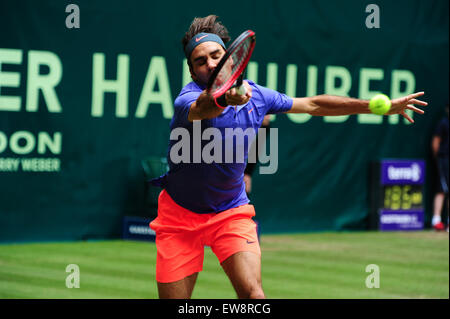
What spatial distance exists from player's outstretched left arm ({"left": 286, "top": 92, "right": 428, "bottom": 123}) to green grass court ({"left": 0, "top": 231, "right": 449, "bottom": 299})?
8.83 ft

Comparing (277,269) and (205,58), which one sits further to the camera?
(277,269)

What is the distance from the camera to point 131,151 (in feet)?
32.4

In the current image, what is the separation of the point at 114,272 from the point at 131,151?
251 centimetres

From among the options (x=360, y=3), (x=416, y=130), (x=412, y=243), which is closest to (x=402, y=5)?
(x=360, y=3)

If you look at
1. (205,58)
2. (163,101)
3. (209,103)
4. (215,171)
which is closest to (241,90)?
(209,103)

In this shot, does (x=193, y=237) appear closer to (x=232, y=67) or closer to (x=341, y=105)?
(x=232, y=67)

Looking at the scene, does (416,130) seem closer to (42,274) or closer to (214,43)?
(42,274)

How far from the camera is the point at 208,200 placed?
407 centimetres

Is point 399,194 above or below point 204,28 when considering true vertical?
below

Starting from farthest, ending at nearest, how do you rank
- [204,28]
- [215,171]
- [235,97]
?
[204,28]
[215,171]
[235,97]

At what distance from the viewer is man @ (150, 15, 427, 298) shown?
3.90 m

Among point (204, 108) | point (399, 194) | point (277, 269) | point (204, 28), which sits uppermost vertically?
point (204, 28)

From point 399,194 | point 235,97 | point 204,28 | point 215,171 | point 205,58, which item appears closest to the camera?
point 235,97

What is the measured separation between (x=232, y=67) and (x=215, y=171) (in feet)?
1.78
